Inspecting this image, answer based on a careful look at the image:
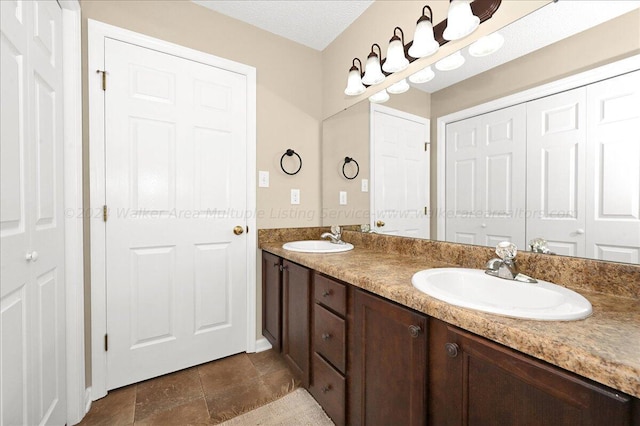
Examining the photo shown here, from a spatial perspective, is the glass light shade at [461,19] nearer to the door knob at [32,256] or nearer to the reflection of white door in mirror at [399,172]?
the reflection of white door in mirror at [399,172]

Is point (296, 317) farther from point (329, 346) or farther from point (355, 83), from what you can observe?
point (355, 83)

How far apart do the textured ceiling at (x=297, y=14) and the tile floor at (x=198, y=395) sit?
7.92 feet

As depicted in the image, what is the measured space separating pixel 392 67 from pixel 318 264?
3.71 feet

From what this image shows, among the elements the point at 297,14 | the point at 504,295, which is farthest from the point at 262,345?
the point at 297,14

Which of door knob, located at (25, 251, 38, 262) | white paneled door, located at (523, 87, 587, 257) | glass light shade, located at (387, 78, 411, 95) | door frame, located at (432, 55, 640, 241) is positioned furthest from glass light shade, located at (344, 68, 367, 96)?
door knob, located at (25, 251, 38, 262)

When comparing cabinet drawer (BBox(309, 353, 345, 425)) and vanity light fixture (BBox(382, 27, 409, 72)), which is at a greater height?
vanity light fixture (BBox(382, 27, 409, 72))

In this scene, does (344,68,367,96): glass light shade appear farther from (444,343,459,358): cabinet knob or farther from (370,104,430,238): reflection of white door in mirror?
(444,343,459,358): cabinet knob

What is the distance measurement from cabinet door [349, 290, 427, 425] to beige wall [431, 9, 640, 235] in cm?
95

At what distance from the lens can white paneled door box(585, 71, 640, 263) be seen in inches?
31.9

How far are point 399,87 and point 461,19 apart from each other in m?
0.47

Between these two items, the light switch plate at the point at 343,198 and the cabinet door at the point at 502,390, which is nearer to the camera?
the cabinet door at the point at 502,390

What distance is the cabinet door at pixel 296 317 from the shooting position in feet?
4.83


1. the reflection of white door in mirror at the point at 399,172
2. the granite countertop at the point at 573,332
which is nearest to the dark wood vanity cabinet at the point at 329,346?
the granite countertop at the point at 573,332

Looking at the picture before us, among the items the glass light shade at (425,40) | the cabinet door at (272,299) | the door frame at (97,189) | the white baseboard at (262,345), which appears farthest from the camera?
the white baseboard at (262,345)
